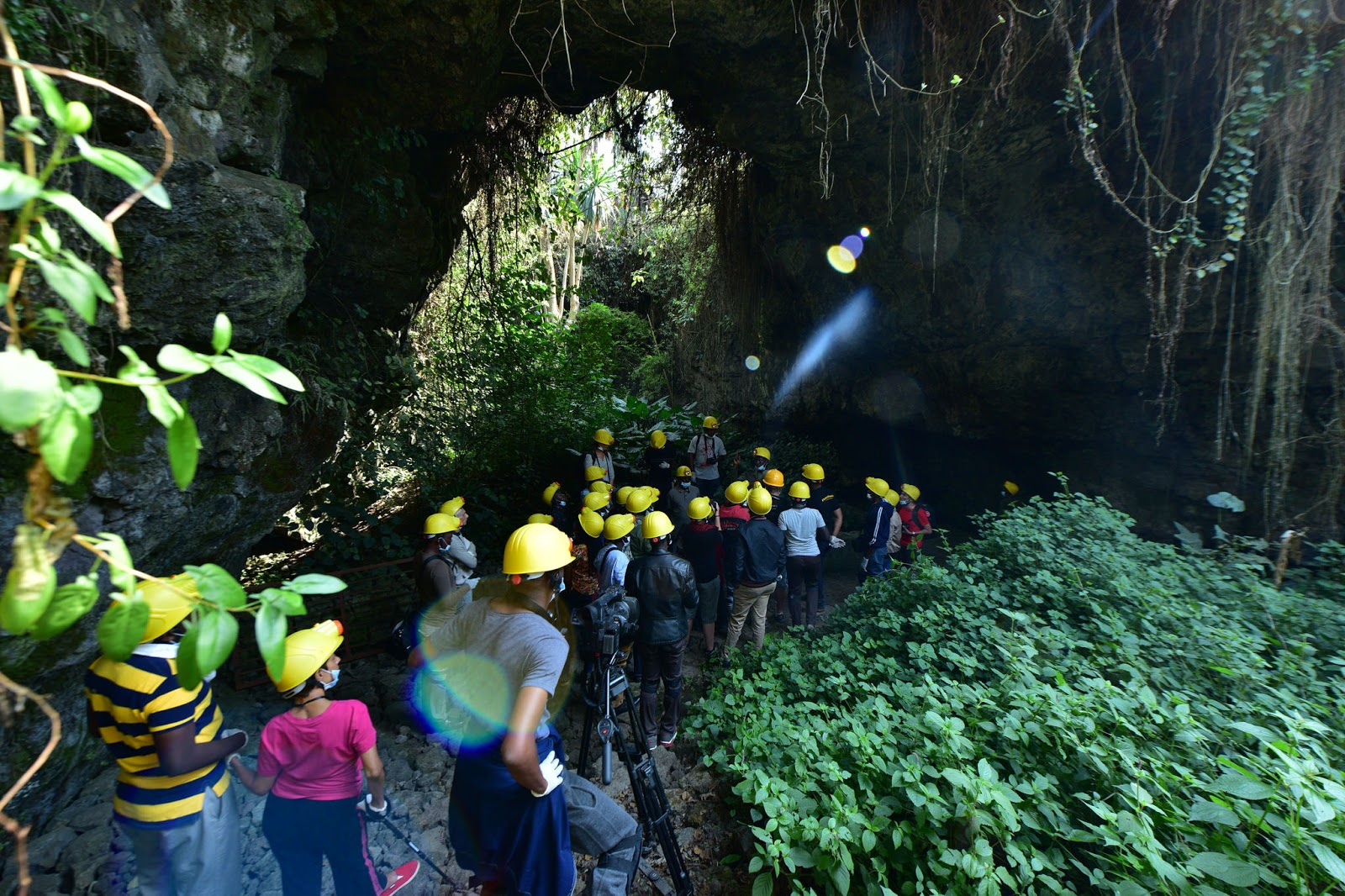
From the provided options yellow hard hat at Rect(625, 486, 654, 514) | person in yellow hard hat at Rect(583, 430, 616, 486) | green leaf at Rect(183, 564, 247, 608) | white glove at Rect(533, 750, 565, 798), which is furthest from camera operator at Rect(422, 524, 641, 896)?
person in yellow hard hat at Rect(583, 430, 616, 486)

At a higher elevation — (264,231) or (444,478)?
(264,231)

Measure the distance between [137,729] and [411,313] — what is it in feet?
17.2

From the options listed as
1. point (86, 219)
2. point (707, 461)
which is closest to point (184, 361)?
point (86, 219)

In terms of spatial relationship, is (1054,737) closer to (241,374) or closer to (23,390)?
(241,374)

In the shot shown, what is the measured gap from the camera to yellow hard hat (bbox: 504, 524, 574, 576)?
264cm

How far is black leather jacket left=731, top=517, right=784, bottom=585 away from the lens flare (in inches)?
189

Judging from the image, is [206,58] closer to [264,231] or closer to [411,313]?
[264,231]

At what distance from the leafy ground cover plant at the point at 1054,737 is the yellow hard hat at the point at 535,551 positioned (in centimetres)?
151

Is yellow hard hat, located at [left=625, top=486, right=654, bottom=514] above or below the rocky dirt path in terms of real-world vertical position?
above

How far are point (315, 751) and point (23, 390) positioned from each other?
2.34 m

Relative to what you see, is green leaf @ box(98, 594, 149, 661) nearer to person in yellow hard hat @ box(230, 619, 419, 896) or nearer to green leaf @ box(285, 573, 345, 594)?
green leaf @ box(285, 573, 345, 594)

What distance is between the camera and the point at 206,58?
11.5ft

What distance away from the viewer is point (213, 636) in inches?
36.7

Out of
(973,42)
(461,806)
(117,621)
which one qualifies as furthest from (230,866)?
(973,42)
